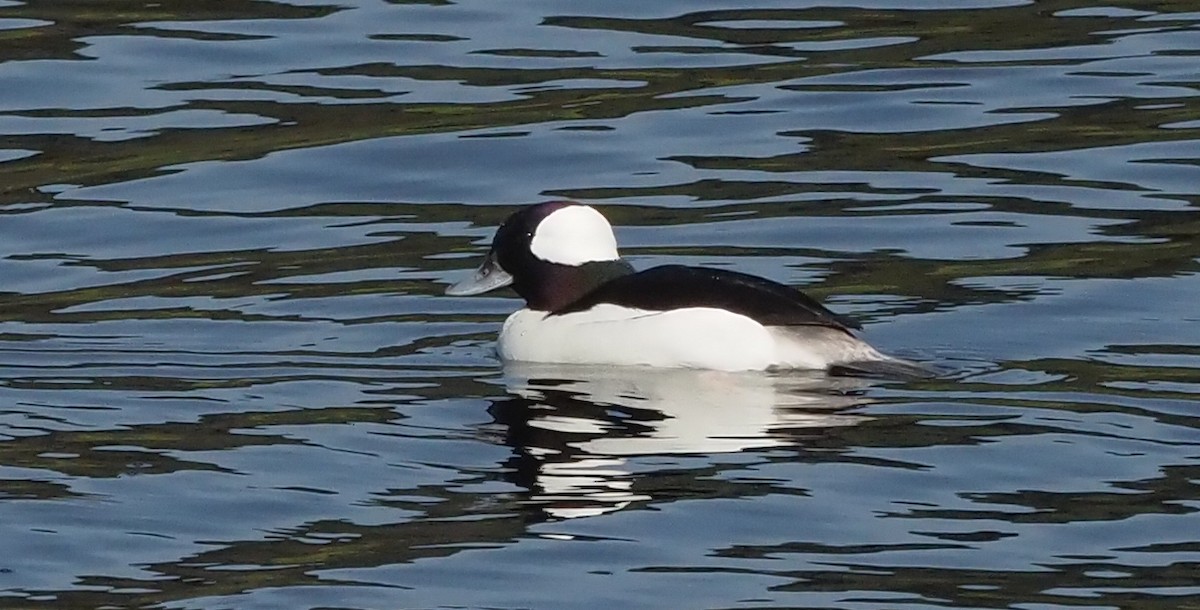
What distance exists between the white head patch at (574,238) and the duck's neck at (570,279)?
0.09 ft

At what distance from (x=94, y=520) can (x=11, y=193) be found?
6907 millimetres

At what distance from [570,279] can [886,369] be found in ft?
5.57

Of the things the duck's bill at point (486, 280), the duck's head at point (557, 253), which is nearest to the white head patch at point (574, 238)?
the duck's head at point (557, 253)

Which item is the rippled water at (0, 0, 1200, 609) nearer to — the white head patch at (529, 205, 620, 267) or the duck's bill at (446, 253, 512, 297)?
the duck's bill at (446, 253, 512, 297)

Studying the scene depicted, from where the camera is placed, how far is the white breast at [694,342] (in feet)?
34.3

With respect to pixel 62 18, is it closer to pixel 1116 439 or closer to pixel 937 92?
pixel 937 92

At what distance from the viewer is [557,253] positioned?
11336 mm

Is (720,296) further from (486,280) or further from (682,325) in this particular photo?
(486,280)

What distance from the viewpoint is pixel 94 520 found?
8.16m

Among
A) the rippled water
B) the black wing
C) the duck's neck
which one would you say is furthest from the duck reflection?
the duck's neck

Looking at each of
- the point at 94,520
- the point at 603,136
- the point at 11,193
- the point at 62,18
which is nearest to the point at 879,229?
the point at 603,136

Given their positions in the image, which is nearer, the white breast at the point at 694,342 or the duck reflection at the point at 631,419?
the duck reflection at the point at 631,419

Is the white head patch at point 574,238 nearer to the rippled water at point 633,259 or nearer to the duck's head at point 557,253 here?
the duck's head at point 557,253

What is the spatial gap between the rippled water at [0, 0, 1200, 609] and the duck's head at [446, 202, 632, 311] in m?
0.37
